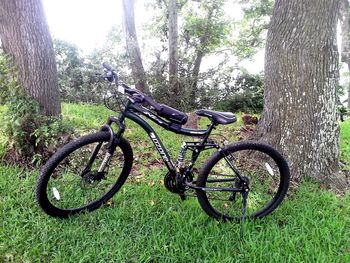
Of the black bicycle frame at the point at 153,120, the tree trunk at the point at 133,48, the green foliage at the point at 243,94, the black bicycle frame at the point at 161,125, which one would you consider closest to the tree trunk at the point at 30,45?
the black bicycle frame at the point at 161,125

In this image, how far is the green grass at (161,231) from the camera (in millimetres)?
2287

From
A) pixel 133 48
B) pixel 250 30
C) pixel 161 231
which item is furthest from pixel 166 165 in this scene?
pixel 250 30

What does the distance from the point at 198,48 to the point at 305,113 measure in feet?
22.1

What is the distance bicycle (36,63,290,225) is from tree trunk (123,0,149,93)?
4.93m

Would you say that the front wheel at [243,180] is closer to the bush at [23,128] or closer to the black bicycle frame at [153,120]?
the black bicycle frame at [153,120]

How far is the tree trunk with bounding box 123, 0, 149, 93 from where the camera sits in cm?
771

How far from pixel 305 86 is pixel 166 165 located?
1620mm

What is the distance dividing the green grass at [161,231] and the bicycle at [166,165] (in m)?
0.14

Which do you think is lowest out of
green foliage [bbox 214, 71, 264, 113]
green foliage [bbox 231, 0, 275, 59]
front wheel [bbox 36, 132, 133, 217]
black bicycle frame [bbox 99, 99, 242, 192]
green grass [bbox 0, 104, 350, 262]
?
green grass [bbox 0, 104, 350, 262]

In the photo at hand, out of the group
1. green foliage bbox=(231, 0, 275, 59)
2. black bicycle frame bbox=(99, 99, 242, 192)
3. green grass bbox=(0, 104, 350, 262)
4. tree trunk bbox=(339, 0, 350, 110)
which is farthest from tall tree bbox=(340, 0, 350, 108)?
black bicycle frame bbox=(99, 99, 242, 192)

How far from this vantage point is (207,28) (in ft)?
31.2

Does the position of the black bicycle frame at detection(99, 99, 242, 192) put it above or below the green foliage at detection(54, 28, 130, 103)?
below

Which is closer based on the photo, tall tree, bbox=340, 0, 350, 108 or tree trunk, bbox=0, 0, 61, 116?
tree trunk, bbox=0, 0, 61, 116

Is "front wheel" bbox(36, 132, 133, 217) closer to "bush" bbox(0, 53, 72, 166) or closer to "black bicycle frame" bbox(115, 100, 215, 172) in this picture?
"black bicycle frame" bbox(115, 100, 215, 172)
